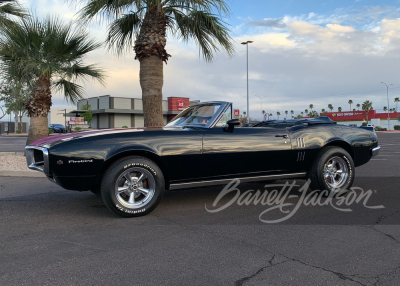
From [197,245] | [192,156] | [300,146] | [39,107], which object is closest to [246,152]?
[192,156]

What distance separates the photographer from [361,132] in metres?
6.06

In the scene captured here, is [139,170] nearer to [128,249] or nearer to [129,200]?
[129,200]

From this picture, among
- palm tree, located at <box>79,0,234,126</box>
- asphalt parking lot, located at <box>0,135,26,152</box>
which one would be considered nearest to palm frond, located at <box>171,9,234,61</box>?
palm tree, located at <box>79,0,234,126</box>

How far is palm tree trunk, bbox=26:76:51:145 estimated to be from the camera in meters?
11.4

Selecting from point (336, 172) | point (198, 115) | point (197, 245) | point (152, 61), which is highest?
point (152, 61)

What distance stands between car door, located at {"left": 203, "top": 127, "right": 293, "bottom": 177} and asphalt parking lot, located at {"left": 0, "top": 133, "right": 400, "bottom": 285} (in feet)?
1.78

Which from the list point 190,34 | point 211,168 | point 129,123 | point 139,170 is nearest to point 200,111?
point 211,168

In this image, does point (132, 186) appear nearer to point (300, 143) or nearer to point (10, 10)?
point (300, 143)

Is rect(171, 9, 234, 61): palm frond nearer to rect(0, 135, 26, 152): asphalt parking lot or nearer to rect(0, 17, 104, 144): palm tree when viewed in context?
rect(0, 17, 104, 144): palm tree

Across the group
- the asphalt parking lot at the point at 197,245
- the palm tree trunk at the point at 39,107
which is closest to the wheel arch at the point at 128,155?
the asphalt parking lot at the point at 197,245

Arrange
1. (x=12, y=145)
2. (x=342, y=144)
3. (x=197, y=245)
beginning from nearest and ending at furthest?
(x=197, y=245), (x=342, y=144), (x=12, y=145)

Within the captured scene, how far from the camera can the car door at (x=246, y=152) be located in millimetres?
4766

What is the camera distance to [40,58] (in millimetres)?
10781

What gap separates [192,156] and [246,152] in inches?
31.2
